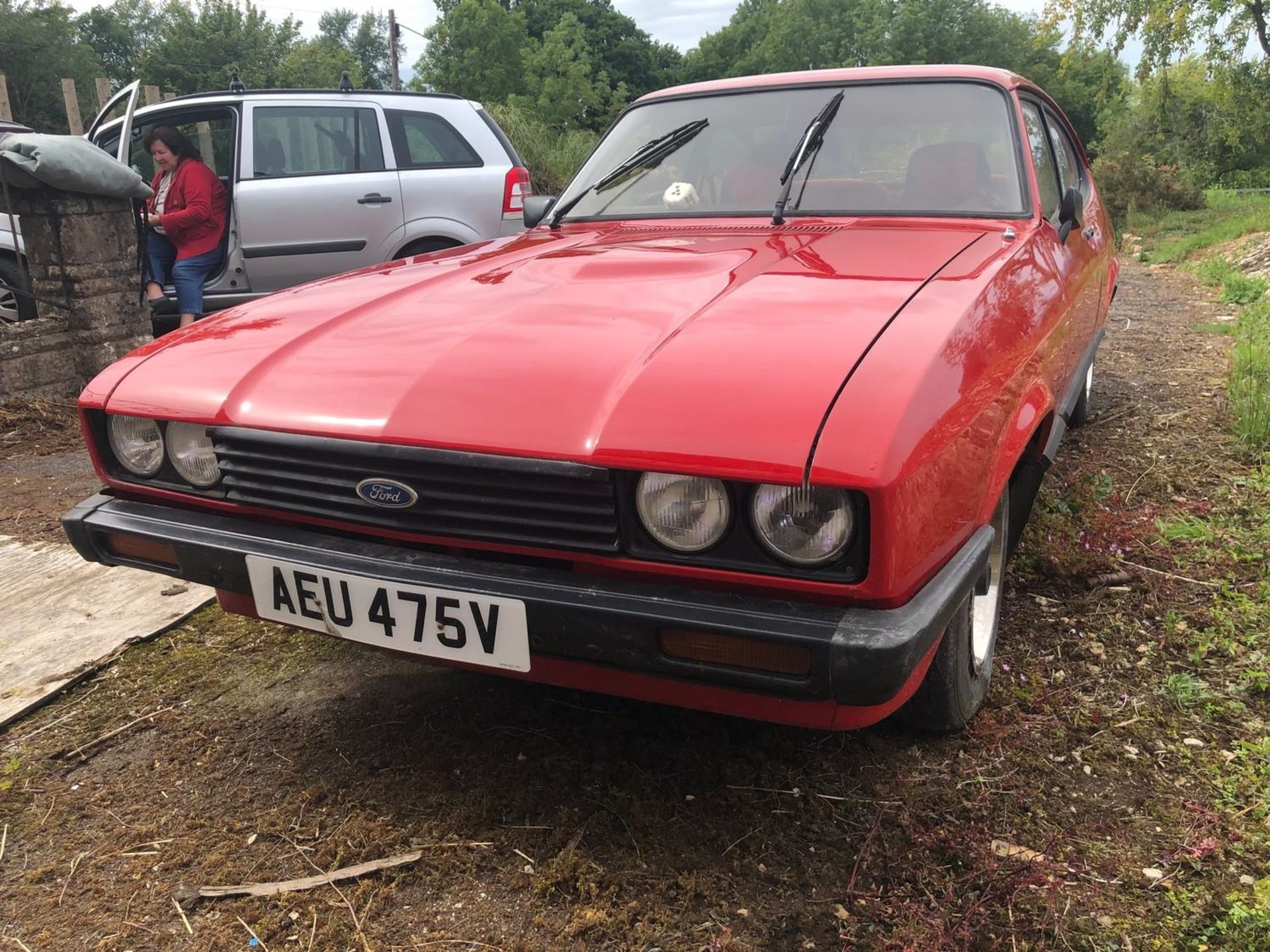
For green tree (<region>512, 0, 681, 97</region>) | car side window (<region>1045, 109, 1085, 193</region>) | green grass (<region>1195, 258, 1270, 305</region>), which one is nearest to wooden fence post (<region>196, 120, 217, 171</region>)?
car side window (<region>1045, 109, 1085, 193</region>)

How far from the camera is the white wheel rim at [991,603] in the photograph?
2.10 meters

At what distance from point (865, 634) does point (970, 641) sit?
2.32 feet

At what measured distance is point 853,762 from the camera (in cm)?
202

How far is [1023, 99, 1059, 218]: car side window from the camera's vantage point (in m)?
2.75

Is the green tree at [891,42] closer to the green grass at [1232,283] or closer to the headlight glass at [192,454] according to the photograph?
the green grass at [1232,283]

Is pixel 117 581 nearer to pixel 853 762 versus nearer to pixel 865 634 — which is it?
pixel 853 762

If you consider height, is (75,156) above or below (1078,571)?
above

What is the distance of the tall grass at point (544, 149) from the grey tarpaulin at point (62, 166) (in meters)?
8.72

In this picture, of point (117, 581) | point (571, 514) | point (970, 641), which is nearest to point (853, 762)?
point (970, 641)

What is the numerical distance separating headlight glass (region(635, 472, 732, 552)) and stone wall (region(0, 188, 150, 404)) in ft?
15.9

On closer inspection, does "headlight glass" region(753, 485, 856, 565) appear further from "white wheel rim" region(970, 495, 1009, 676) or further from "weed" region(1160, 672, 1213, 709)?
"weed" region(1160, 672, 1213, 709)

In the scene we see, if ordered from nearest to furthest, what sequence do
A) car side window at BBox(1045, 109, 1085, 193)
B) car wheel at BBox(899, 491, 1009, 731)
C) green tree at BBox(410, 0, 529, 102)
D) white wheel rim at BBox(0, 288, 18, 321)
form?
1. car wheel at BBox(899, 491, 1009, 731)
2. car side window at BBox(1045, 109, 1085, 193)
3. white wheel rim at BBox(0, 288, 18, 321)
4. green tree at BBox(410, 0, 529, 102)

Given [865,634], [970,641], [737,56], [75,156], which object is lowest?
[970,641]

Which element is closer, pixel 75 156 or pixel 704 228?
pixel 704 228
